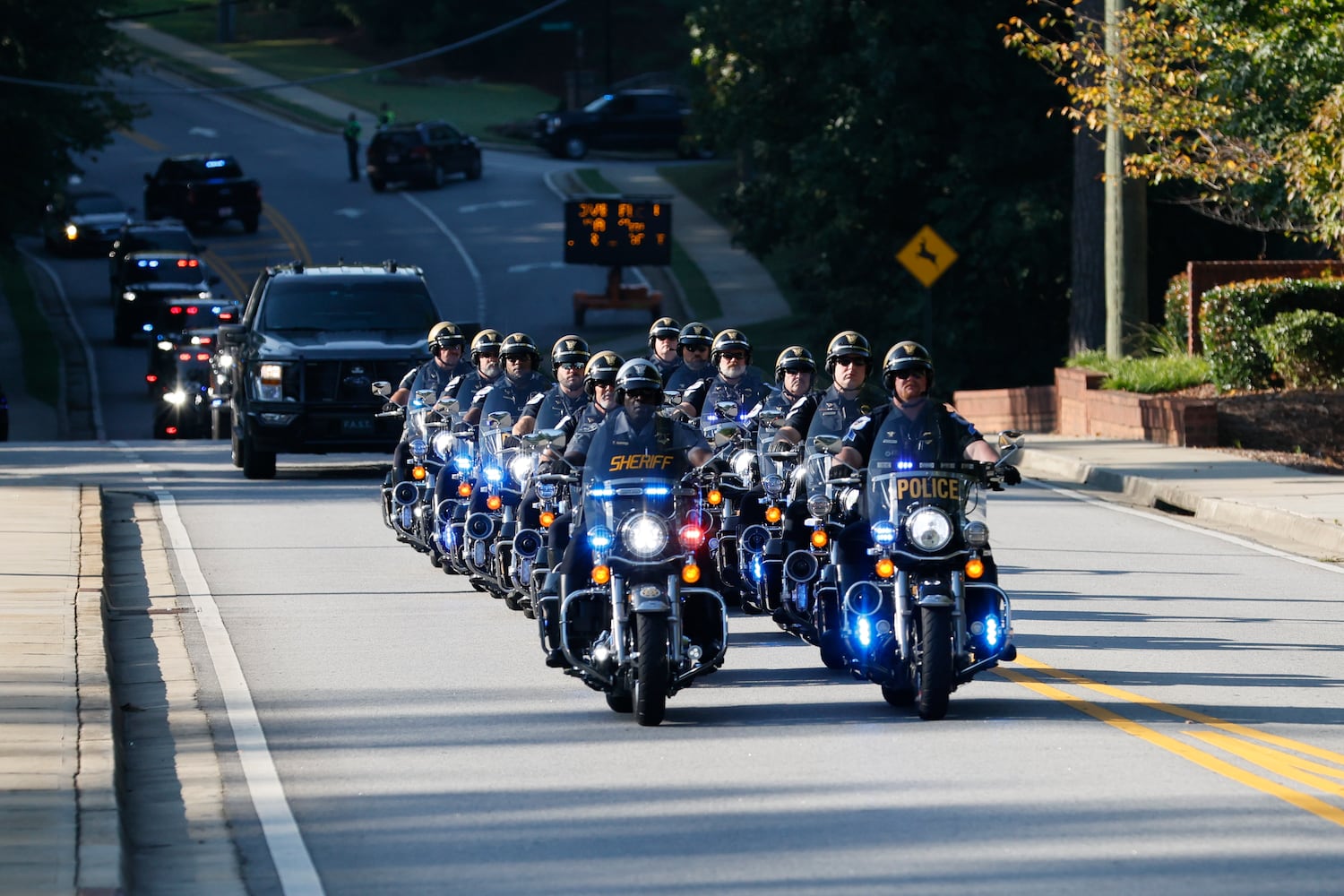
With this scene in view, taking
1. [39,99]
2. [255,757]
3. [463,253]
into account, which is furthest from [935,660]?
[463,253]

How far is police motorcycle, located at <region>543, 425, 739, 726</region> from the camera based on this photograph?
1066 centimetres

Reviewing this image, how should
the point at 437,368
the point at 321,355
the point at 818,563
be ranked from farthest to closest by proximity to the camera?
the point at 321,355
the point at 437,368
the point at 818,563

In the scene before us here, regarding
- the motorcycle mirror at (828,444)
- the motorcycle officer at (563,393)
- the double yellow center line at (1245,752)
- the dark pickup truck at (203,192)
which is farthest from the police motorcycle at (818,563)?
the dark pickup truck at (203,192)

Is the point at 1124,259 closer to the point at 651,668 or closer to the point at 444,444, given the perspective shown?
the point at 444,444

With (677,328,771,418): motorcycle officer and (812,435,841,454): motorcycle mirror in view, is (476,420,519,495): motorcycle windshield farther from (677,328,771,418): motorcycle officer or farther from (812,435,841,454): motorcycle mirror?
(812,435,841,454): motorcycle mirror

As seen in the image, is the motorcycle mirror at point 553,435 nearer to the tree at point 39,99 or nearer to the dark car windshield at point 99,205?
the tree at point 39,99

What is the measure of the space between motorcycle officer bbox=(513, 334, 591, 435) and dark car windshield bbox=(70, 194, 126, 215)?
51218mm

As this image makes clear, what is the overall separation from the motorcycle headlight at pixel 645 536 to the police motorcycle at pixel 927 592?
3.40 feet

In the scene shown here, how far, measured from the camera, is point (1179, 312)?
31125mm

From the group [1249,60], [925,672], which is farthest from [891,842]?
[1249,60]

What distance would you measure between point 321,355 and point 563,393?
10.1 meters

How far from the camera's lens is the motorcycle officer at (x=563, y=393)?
14.0 m

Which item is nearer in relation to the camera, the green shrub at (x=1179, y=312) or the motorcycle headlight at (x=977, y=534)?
the motorcycle headlight at (x=977, y=534)

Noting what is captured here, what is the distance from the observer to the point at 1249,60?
80.6 feet
